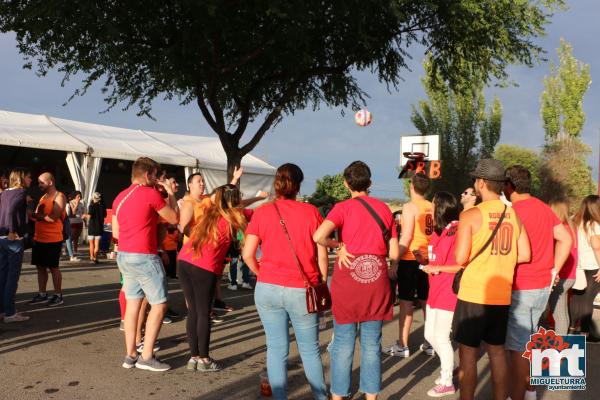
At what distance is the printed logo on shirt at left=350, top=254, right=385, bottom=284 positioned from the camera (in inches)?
155

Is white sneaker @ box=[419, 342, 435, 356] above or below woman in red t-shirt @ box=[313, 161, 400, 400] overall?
below

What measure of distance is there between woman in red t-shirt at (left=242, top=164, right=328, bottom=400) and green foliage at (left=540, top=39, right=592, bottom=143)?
35.5 m

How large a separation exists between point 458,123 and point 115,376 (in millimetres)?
38476

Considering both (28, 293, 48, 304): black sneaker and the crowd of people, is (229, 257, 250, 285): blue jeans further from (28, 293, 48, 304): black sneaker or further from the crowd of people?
the crowd of people

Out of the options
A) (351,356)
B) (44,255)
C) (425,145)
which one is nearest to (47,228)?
(44,255)

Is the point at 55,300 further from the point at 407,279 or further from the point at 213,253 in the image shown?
the point at 407,279

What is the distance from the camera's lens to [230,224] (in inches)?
207

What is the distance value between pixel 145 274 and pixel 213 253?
0.65 metres

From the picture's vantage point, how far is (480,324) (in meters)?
3.86

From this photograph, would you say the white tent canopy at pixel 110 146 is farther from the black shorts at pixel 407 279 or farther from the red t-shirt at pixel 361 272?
the red t-shirt at pixel 361 272

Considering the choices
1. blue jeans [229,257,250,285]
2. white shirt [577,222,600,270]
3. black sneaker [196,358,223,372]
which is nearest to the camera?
black sneaker [196,358,223,372]

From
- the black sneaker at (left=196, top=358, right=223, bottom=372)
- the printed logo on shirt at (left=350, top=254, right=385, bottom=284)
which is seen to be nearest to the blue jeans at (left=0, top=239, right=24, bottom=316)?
the black sneaker at (left=196, top=358, right=223, bottom=372)

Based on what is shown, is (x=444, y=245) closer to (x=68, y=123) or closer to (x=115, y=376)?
(x=115, y=376)

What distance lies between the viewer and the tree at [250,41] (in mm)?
11398
